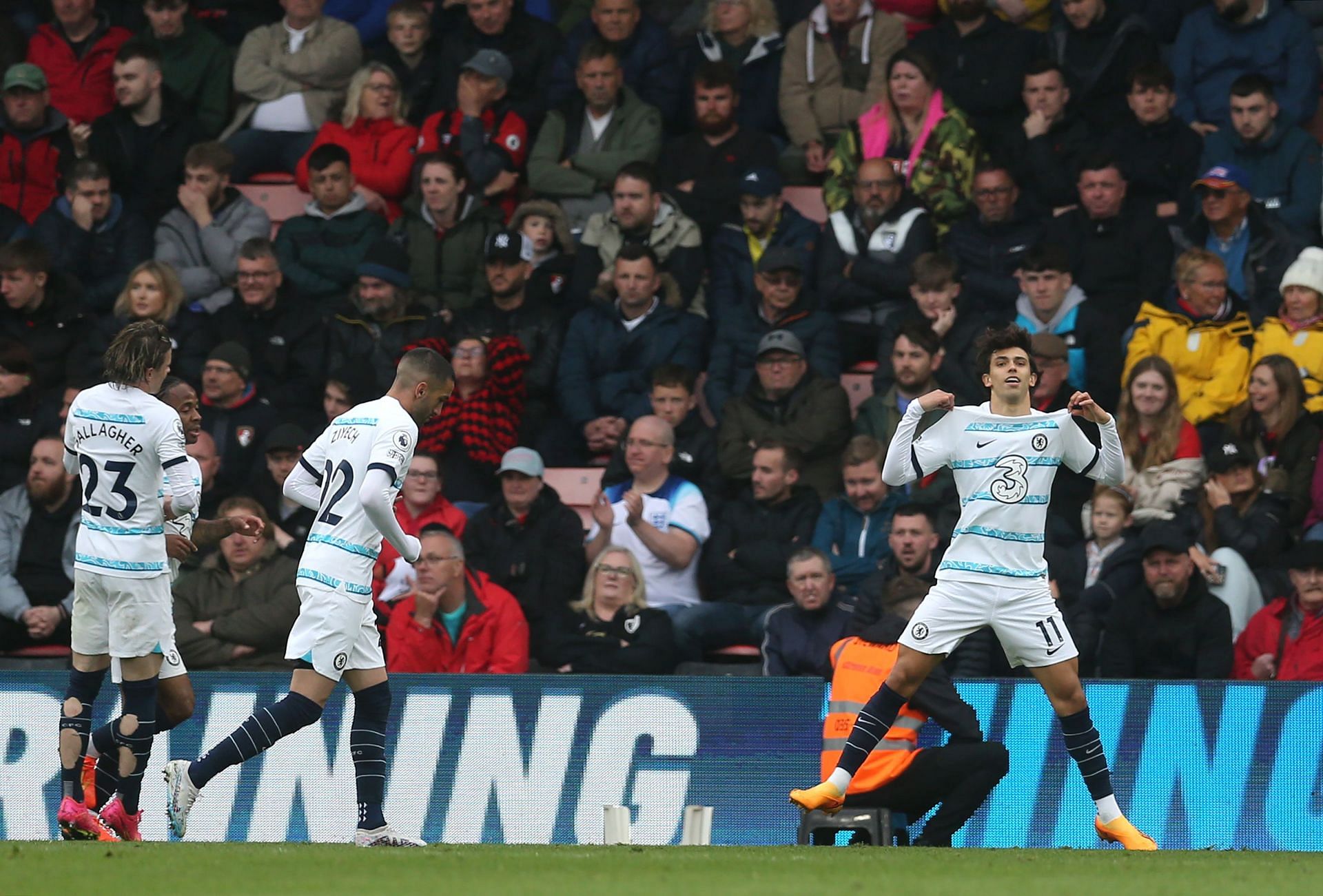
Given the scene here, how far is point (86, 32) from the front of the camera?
15555mm

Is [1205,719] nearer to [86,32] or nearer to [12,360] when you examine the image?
[12,360]

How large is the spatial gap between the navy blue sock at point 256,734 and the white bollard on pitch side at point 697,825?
7.03 feet

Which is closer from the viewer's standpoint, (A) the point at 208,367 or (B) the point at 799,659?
(B) the point at 799,659

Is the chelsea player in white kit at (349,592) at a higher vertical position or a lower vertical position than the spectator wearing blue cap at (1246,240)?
lower

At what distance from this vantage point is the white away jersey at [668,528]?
39.5 feet

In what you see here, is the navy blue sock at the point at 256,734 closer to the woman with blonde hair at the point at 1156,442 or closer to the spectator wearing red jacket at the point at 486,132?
the woman with blonde hair at the point at 1156,442

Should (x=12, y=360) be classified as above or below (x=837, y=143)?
below

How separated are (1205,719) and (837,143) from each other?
5.67 meters

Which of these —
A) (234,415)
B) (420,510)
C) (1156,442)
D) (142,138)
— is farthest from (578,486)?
(142,138)

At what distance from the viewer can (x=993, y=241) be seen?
523 inches

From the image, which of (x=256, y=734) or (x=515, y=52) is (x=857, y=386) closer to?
(x=515, y=52)

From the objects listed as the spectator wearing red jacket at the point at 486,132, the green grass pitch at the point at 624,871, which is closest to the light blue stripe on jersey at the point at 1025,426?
the green grass pitch at the point at 624,871

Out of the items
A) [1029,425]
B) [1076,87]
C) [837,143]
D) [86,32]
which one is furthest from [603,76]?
[1029,425]

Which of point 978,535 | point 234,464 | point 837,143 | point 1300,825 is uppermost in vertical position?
point 837,143
